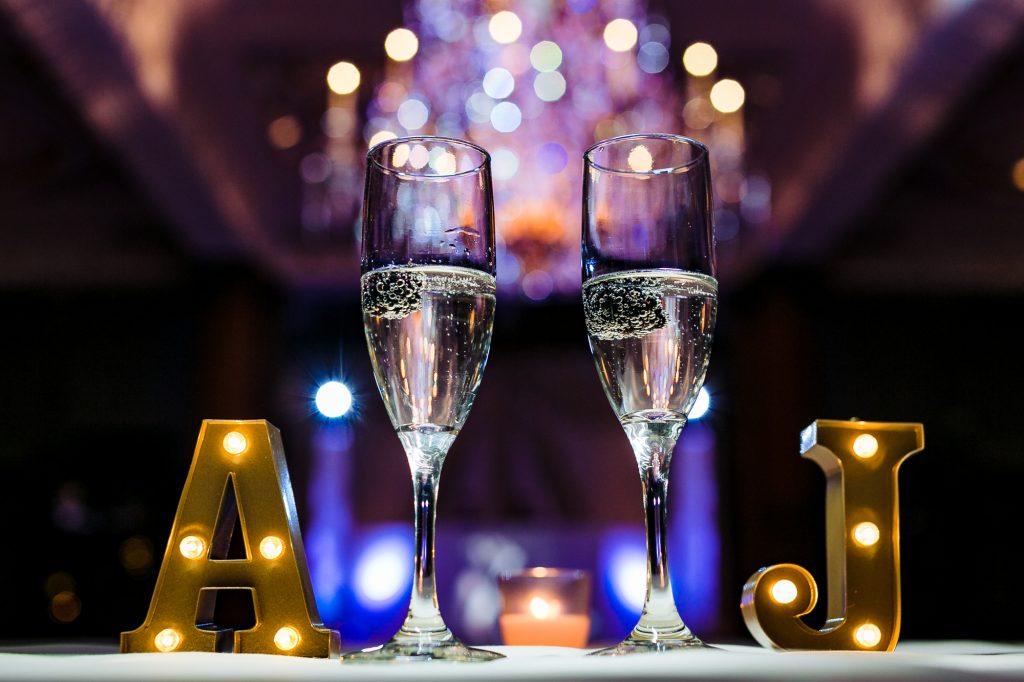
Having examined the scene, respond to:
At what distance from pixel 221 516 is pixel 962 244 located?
21.6 ft

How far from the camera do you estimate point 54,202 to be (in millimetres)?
6152

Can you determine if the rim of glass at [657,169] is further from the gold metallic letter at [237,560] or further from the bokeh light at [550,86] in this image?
the bokeh light at [550,86]

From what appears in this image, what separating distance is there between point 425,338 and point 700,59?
3283 mm

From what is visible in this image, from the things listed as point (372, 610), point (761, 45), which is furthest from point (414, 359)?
point (372, 610)

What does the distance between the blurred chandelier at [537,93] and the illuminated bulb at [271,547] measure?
3169mm

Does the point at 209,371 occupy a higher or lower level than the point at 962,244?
lower

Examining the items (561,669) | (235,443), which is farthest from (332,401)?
(561,669)

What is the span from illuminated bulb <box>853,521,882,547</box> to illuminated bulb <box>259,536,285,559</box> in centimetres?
43

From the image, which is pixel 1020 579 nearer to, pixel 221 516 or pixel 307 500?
pixel 307 500

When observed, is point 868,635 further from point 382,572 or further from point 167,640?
point 382,572

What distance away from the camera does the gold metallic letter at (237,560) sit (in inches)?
26.5

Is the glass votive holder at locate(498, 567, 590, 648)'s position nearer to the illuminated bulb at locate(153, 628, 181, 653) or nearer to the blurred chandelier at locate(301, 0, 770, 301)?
the illuminated bulb at locate(153, 628, 181, 653)

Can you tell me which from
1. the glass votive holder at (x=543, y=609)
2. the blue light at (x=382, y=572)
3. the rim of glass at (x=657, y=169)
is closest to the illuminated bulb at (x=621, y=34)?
the glass votive holder at (x=543, y=609)

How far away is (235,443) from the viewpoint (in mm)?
750
